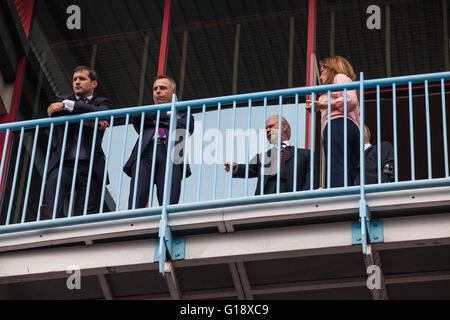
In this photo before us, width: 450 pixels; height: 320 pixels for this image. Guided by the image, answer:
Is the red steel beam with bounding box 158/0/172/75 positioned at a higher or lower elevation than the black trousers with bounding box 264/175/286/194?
higher

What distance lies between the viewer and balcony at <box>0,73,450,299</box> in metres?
Answer: 8.58

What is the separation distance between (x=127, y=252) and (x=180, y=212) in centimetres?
62

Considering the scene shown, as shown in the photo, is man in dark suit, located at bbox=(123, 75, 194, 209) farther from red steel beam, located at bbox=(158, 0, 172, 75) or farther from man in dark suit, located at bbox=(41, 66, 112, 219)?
red steel beam, located at bbox=(158, 0, 172, 75)

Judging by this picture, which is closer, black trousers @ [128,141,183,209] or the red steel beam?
black trousers @ [128,141,183,209]

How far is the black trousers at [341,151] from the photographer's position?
8914mm

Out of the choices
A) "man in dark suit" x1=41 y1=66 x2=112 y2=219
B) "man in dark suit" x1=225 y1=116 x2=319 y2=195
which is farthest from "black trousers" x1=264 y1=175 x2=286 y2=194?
"man in dark suit" x1=41 y1=66 x2=112 y2=219

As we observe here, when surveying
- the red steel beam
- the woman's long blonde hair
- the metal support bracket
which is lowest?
the metal support bracket

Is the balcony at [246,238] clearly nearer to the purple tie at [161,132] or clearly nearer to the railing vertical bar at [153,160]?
the railing vertical bar at [153,160]

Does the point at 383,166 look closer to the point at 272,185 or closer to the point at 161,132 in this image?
the point at 272,185

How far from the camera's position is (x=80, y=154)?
31.6 ft

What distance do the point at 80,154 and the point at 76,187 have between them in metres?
0.32
